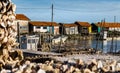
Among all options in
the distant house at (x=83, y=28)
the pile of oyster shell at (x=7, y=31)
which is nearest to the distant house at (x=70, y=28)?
the distant house at (x=83, y=28)

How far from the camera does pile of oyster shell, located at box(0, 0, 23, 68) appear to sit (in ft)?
39.8

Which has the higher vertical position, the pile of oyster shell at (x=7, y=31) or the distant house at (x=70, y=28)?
the pile of oyster shell at (x=7, y=31)

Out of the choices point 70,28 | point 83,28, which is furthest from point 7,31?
point 83,28

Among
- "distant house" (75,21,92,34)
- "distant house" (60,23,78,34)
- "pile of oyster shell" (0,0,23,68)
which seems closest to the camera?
"pile of oyster shell" (0,0,23,68)

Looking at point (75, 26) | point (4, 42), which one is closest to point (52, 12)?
point (4, 42)

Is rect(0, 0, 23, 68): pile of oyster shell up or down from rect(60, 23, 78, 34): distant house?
up

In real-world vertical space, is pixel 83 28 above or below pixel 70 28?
below

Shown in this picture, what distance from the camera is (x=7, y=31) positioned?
12.3 metres

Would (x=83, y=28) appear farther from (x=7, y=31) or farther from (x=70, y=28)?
(x=7, y=31)

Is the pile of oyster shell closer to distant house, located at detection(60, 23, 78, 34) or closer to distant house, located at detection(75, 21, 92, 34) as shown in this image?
distant house, located at detection(60, 23, 78, 34)

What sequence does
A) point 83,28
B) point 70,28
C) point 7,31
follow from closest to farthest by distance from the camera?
point 7,31
point 70,28
point 83,28

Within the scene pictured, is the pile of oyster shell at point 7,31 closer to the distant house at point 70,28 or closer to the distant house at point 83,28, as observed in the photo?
the distant house at point 70,28

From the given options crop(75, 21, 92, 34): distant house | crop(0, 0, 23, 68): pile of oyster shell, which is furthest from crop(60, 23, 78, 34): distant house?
crop(0, 0, 23, 68): pile of oyster shell

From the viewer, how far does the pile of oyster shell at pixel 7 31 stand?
12.1m
